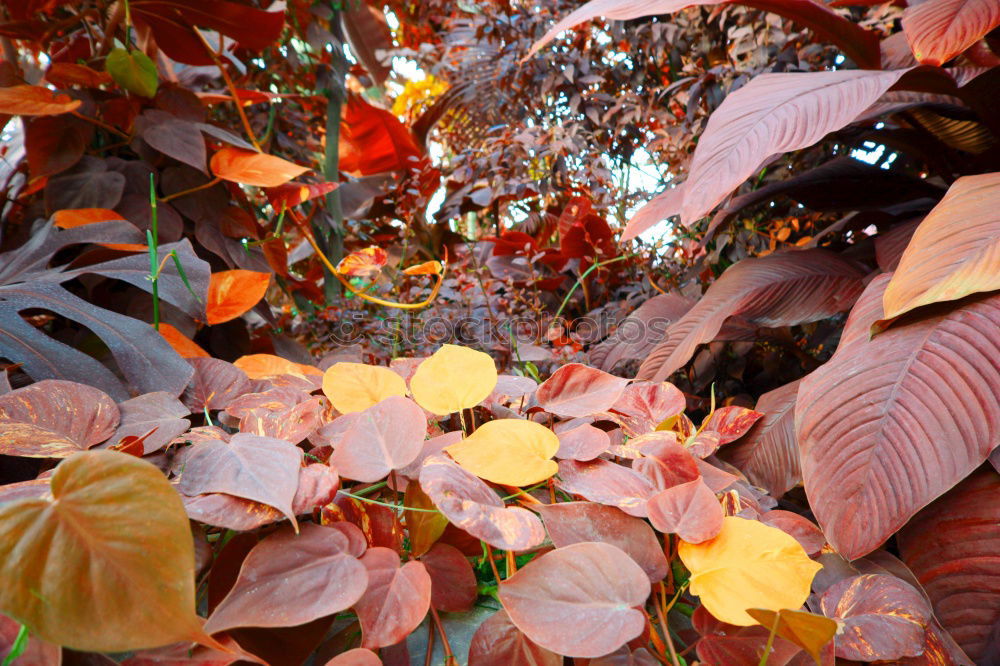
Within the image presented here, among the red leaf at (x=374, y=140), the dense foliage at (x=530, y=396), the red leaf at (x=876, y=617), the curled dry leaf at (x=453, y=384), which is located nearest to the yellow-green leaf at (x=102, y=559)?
the dense foliage at (x=530, y=396)

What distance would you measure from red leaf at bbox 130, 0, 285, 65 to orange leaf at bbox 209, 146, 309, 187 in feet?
0.79

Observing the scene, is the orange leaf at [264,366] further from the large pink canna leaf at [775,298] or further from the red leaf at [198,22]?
the red leaf at [198,22]

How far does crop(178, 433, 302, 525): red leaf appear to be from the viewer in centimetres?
31

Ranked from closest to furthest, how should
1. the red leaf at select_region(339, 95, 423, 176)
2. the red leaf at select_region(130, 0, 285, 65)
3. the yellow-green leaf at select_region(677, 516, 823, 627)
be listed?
the yellow-green leaf at select_region(677, 516, 823, 627), the red leaf at select_region(130, 0, 285, 65), the red leaf at select_region(339, 95, 423, 176)

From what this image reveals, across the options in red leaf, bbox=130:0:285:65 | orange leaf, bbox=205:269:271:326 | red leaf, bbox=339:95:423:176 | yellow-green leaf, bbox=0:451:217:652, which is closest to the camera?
yellow-green leaf, bbox=0:451:217:652

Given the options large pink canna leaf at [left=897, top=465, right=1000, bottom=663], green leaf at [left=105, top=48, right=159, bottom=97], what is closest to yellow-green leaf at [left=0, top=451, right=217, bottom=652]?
large pink canna leaf at [left=897, top=465, right=1000, bottom=663]

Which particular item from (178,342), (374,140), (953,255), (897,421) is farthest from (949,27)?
(374,140)

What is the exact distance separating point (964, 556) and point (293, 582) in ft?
1.76

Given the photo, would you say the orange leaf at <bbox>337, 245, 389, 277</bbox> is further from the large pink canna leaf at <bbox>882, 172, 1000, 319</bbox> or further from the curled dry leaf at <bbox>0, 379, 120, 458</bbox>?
the large pink canna leaf at <bbox>882, 172, 1000, 319</bbox>

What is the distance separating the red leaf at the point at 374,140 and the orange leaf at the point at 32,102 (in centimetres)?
131

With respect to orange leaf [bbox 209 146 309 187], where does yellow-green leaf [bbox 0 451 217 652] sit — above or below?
below

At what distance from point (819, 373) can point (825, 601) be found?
0.88ft

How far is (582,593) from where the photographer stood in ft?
1.01

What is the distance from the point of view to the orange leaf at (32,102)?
0.89 metres
